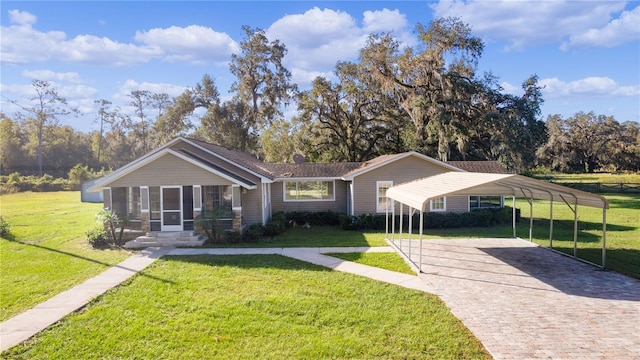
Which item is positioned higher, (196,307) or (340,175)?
(340,175)

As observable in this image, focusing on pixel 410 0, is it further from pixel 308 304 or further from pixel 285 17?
pixel 308 304

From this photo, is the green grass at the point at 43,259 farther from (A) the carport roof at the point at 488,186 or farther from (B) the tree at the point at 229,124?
(B) the tree at the point at 229,124

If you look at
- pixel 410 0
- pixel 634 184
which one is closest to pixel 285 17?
pixel 410 0

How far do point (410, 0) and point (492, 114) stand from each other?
39.8 ft

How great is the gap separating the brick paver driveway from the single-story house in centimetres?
707

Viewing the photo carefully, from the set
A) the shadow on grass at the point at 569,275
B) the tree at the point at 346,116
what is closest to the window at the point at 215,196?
the shadow on grass at the point at 569,275

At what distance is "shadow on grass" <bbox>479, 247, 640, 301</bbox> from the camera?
8219 mm

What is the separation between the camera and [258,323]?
6586 mm

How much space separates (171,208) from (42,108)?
1868 inches

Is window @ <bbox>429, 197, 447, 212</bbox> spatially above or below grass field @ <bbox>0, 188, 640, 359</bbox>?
above


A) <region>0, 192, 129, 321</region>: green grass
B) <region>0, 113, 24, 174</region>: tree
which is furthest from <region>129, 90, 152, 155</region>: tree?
<region>0, 192, 129, 321</region>: green grass

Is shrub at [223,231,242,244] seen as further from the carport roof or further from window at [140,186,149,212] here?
the carport roof

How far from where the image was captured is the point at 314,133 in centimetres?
3188

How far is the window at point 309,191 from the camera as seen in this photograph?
20156 mm
